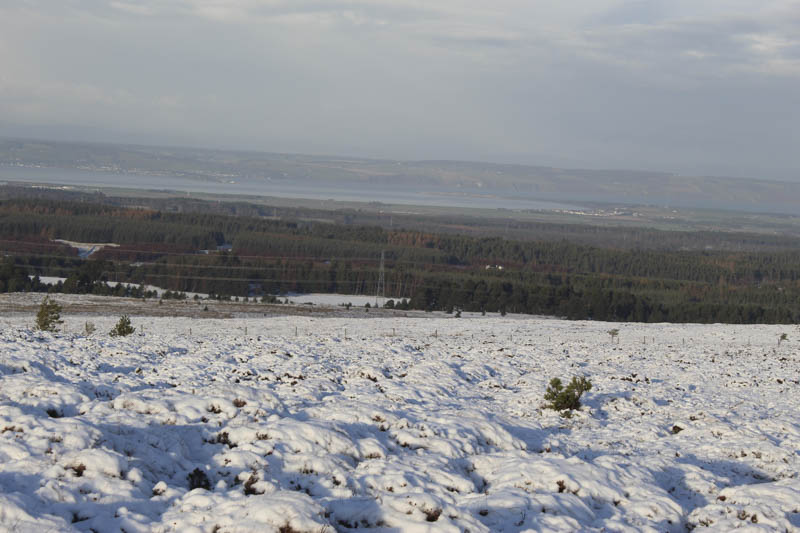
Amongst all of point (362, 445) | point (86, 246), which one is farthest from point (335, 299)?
point (362, 445)

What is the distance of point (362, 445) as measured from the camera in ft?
35.6

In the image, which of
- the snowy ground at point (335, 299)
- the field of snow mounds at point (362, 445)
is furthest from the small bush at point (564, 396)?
the snowy ground at point (335, 299)

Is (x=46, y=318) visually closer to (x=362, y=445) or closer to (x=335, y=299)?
(x=362, y=445)

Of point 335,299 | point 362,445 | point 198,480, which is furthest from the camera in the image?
point 335,299

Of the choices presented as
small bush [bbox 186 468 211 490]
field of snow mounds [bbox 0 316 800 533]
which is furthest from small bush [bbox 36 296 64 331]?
small bush [bbox 186 468 211 490]

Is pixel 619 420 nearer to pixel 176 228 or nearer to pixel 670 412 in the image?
pixel 670 412

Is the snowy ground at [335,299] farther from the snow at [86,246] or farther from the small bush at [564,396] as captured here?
the small bush at [564,396]

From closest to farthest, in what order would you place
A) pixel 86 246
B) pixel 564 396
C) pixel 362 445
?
1. pixel 362 445
2. pixel 564 396
3. pixel 86 246

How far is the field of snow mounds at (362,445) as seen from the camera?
318 inches

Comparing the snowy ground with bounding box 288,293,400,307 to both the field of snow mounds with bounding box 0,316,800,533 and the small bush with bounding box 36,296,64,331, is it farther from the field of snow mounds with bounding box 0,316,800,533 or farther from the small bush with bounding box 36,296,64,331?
the field of snow mounds with bounding box 0,316,800,533

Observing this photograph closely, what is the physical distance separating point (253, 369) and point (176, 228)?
100 meters

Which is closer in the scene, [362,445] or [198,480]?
[198,480]

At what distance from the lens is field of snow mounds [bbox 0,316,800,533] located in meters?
8.09

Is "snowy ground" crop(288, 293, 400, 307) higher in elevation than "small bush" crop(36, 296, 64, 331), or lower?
lower
